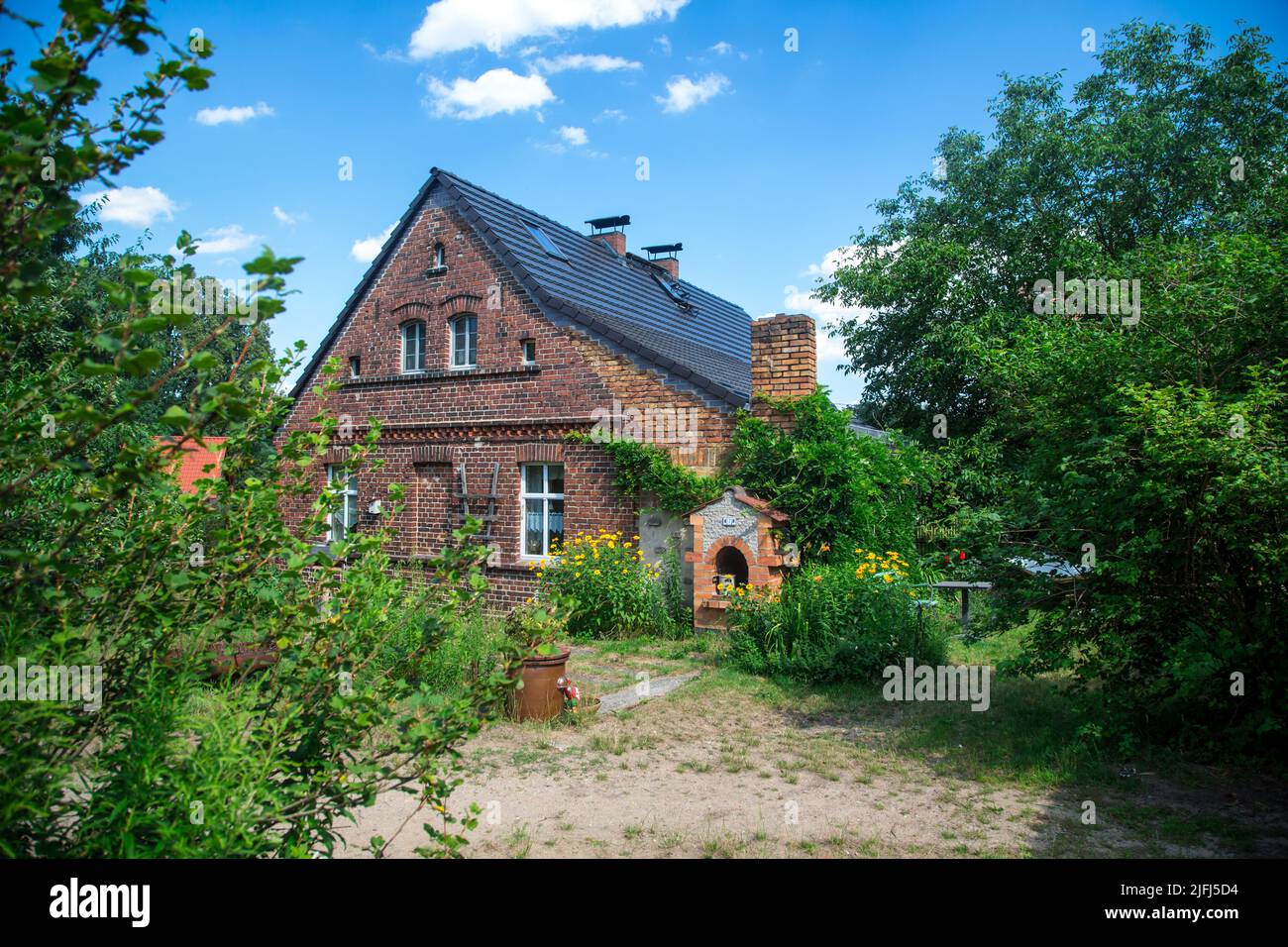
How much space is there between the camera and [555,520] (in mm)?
13812

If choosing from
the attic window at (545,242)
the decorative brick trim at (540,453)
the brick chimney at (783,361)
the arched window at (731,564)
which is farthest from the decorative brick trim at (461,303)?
the arched window at (731,564)

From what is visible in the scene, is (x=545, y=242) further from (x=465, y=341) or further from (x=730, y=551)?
(x=730, y=551)

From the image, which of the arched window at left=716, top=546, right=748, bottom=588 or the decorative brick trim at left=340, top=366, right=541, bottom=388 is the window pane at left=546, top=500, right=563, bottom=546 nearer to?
the decorative brick trim at left=340, top=366, right=541, bottom=388

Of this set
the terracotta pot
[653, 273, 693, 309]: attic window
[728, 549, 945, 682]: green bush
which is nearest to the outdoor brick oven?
[728, 549, 945, 682]: green bush

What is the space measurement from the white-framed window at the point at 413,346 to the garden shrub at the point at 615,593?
557 centimetres

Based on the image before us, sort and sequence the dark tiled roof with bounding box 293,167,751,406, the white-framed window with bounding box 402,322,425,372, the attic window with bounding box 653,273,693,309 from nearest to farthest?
the dark tiled roof with bounding box 293,167,751,406 < the white-framed window with bounding box 402,322,425,372 < the attic window with bounding box 653,273,693,309

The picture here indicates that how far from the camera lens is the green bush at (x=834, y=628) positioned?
28.0 feet

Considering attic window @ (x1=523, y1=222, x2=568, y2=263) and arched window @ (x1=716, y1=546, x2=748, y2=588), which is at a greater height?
attic window @ (x1=523, y1=222, x2=568, y2=263)

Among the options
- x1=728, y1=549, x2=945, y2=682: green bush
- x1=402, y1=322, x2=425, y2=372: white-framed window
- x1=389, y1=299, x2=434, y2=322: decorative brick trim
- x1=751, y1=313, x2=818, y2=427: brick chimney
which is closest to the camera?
x1=728, y1=549, x2=945, y2=682: green bush

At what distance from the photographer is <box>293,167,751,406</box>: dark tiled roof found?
523 inches

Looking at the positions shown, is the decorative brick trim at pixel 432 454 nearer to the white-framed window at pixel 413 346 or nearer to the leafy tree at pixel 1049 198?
the white-framed window at pixel 413 346

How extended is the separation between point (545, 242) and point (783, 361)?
24.7 feet

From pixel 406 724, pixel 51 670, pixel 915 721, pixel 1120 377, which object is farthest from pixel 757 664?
pixel 51 670

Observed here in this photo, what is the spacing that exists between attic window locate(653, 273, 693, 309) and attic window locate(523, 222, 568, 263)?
4721mm
